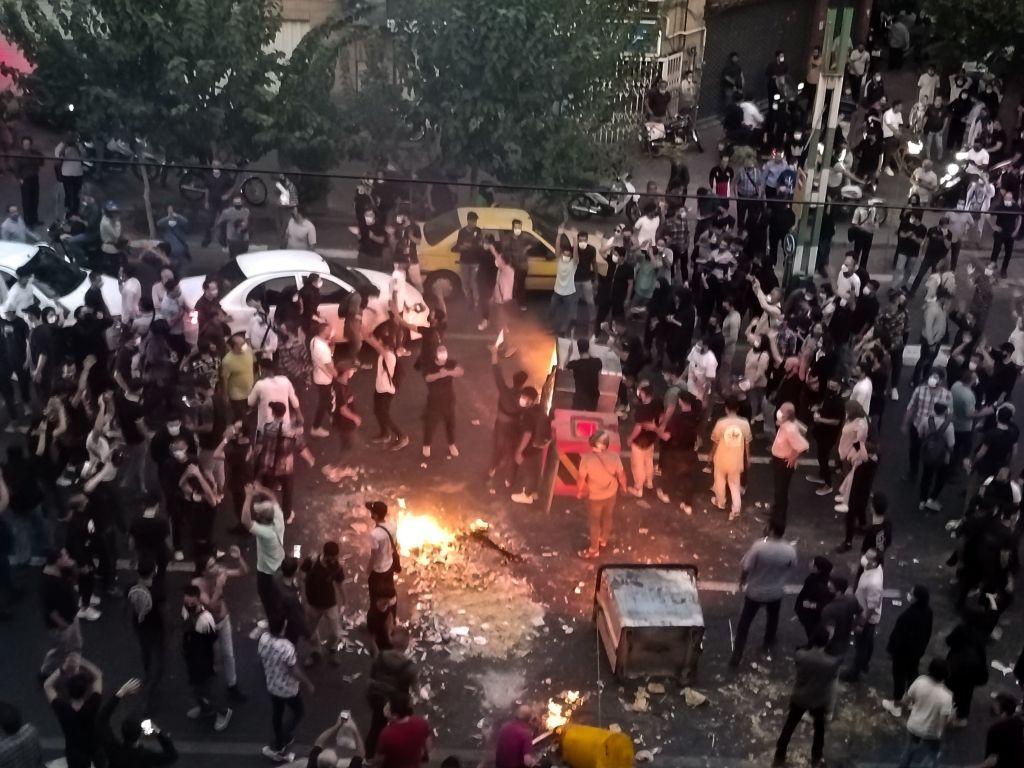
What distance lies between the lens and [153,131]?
1812 centimetres

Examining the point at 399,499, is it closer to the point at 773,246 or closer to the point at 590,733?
the point at 590,733

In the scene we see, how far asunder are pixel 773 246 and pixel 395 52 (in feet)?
21.1

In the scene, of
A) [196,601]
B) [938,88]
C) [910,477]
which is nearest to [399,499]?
[196,601]

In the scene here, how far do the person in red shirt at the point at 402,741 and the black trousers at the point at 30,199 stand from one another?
42.5 feet

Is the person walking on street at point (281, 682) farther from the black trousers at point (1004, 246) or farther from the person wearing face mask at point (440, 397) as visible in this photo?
the black trousers at point (1004, 246)

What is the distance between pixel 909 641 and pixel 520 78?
1108cm

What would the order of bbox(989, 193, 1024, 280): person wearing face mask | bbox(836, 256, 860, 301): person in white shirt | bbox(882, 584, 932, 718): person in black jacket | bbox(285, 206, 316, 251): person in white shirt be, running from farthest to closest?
bbox(989, 193, 1024, 280): person wearing face mask < bbox(285, 206, 316, 251): person in white shirt < bbox(836, 256, 860, 301): person in white shirt < bbox(882, 584, 932, 718): person in black jacket

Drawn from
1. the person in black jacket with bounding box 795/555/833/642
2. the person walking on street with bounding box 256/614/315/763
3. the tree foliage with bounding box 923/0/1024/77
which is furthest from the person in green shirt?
the tree foliage with bounding box 923/0/1024/77

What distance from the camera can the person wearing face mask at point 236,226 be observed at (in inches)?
674

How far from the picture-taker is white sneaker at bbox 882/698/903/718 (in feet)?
32.0

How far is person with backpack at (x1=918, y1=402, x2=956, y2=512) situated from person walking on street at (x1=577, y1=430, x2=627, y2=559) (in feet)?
10.8

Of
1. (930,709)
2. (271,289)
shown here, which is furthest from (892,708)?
(271,289)

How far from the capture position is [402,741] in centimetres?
784

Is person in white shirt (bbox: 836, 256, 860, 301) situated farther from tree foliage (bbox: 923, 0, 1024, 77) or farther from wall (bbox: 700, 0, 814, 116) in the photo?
wall (bbox: 700, 0, 814, 116)
